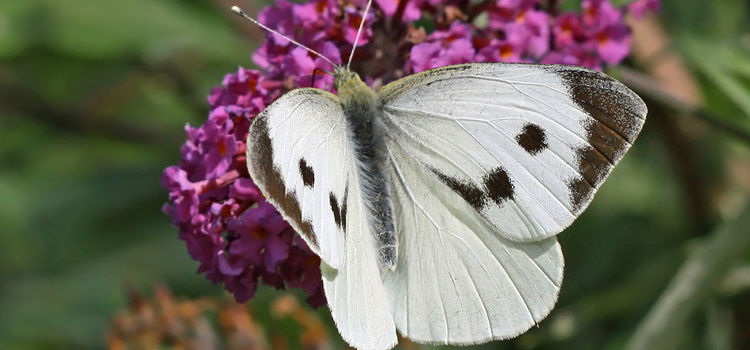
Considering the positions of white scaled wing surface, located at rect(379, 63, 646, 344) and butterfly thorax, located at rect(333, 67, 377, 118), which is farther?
butterfly thorax, located at rect(333, 67, 377, 118)

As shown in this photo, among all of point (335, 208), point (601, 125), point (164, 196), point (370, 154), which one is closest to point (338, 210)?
point (335, 208)

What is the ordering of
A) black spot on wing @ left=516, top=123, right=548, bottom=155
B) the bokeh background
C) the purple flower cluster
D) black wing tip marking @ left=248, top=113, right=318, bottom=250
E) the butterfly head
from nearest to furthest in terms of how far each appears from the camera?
black wing tip marking @ left=248, top=113, right=318, bottom=250 → black spot on wing @ left=516, top=123, right=548, bottom=155 → the purple flower cluster → the butterfly head → the bokeh background

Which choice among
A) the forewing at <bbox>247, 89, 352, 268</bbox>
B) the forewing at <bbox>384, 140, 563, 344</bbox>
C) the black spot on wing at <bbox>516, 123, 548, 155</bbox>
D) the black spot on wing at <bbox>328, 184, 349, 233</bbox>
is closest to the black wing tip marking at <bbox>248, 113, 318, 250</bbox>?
the forewing at <bbox>247, 89, 352, 268</bbox>

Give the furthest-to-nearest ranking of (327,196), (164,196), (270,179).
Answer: (164,196) < (327,196) < (270,179)

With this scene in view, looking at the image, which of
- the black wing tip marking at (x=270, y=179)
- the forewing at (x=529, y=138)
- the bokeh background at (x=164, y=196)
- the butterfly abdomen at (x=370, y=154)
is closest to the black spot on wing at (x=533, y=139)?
the forewing at (x=529, y=138)

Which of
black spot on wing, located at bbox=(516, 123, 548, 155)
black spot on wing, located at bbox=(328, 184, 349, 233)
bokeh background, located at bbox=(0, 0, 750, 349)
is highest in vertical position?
black spot on wing, located at bbox=(516, 123, 548, 155)

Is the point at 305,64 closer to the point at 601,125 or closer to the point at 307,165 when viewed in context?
the point at 307,165

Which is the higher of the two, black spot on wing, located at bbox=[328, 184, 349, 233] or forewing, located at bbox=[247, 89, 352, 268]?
forewing, located at bbox=[247, 89, 352, 268]

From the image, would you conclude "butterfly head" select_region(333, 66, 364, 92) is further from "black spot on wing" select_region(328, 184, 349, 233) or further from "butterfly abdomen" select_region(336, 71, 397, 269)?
"black spot on wing" select_region(328, 184, 349, 233)
